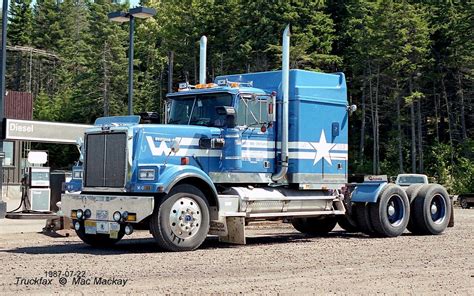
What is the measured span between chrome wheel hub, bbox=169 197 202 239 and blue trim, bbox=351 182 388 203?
202 inches

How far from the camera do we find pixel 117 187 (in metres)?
13.0

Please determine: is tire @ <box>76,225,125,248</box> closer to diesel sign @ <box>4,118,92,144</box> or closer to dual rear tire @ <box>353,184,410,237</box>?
dual rear tire @ <box>353,184,410,237</box>

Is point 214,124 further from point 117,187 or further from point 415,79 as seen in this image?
point 415,79

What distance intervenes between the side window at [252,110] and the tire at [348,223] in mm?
4088

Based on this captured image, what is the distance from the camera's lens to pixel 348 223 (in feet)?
57.9

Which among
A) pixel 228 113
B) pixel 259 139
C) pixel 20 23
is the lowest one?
pixel 259 139

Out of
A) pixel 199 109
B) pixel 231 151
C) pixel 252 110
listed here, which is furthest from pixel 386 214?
pixel 199 109

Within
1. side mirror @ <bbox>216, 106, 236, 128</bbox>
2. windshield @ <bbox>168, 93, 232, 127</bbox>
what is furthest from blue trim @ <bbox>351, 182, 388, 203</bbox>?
windshield @ <bbox>168, 93, 232, 127</bbox>

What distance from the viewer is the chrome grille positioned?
12.9 metres

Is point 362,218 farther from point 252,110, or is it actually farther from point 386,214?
point 252,110

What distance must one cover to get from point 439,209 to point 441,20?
146 feet

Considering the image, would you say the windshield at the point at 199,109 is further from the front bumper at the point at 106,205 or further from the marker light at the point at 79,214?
the marker light at the point at 79,214

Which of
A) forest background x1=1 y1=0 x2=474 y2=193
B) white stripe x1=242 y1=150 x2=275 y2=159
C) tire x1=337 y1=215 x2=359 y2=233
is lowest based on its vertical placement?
tire x1=337 y1=215 x2=359 y2=233

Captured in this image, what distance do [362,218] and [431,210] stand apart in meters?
2.24
